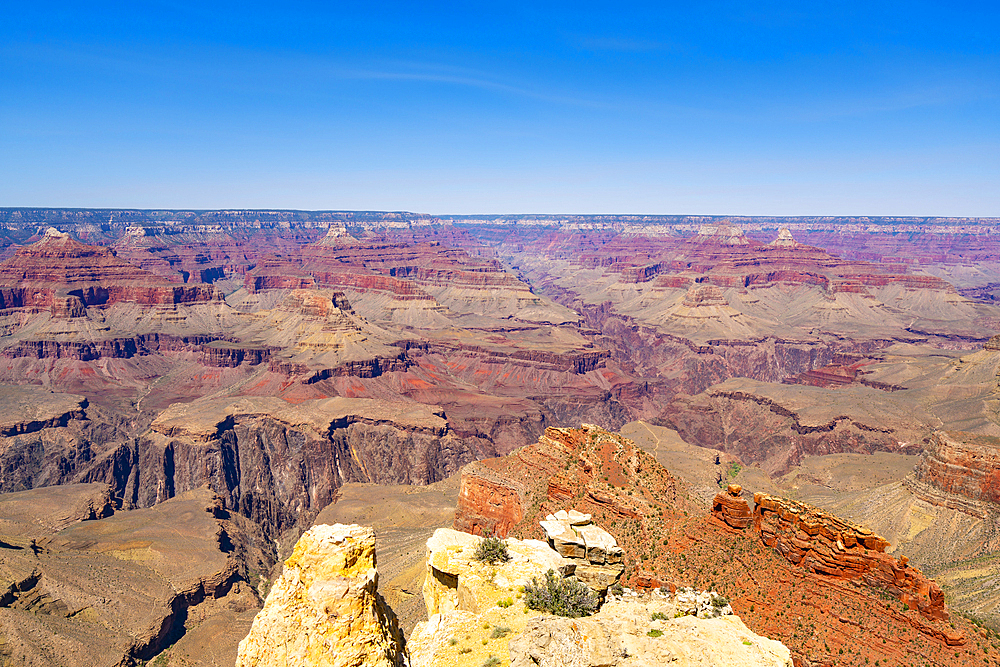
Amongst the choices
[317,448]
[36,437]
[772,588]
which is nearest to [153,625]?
[772,588]

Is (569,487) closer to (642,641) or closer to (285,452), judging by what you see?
(642,641)

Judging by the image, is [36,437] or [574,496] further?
[36,437]

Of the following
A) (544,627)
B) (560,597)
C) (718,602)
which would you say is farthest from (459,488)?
(544,627)

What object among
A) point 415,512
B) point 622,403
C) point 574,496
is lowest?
point 622,403

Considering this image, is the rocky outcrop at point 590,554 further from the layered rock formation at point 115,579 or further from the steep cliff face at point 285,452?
the steep cliff face at point 285,452

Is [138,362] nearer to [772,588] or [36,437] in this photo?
[36,437]

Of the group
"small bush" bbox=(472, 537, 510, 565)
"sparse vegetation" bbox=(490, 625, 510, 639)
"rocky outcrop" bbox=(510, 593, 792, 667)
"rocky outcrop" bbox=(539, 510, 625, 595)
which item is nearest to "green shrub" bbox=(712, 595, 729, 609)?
"rocky outcrop" bbox=(510, 593, 792, 667)

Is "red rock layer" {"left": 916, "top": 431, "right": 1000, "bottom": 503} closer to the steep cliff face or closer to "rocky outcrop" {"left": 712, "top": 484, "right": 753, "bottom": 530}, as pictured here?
"rocky outcrop" {"left": 712, "top": 484, "right": 753, "bottom": 530}
